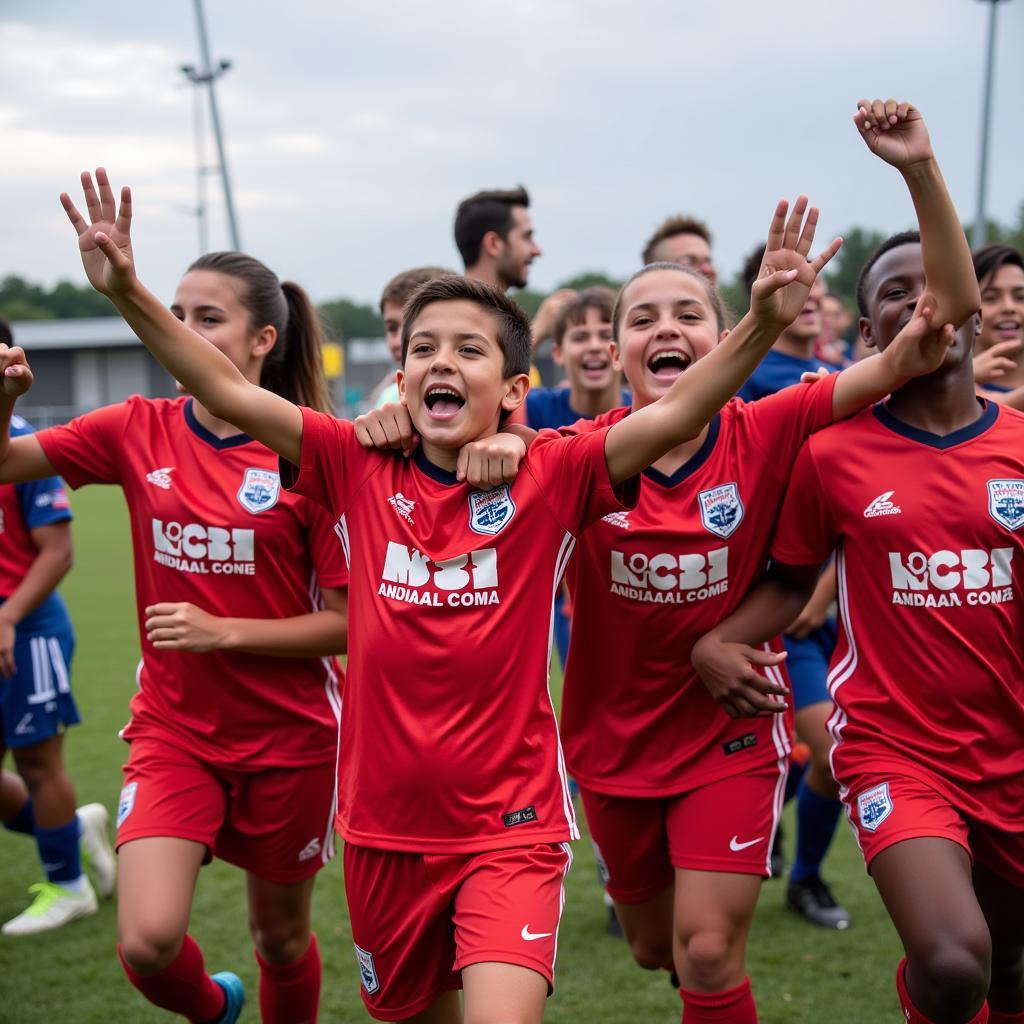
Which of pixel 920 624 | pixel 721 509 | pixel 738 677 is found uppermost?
pixel 721 509

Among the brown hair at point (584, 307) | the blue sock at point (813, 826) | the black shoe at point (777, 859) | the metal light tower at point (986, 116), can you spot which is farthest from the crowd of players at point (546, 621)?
the metal light tower at point (986, 116)

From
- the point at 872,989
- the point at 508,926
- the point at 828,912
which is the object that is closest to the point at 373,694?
the point at 508,926

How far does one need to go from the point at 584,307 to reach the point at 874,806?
3450 millimetres

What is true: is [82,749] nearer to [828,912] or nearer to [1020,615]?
[828,912]

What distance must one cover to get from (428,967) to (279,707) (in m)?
1.04

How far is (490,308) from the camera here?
11.1 feet

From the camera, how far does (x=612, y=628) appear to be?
147 inches

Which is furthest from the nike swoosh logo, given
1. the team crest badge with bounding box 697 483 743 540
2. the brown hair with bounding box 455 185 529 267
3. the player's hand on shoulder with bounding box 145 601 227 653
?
the brown hair with bounding box 455 185 529 267

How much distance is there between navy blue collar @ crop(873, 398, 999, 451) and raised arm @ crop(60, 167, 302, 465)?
5.35 ft

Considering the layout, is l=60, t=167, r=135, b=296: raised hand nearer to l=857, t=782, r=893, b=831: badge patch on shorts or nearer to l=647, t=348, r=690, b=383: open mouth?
l=647, t=348, r=690, b=383: open mouth

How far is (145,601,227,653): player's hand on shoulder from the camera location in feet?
11.6

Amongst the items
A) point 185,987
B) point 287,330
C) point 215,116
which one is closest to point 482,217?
point 287,330

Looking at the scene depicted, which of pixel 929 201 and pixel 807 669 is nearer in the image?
pixel 929 201

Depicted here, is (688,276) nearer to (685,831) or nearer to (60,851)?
(685,831)
